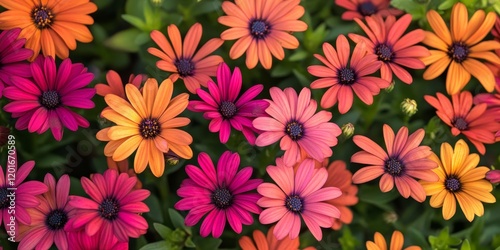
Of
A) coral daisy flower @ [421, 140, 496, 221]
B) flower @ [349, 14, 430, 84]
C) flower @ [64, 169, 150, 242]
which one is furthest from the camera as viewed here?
flower @ [349, 14, 430, 84]

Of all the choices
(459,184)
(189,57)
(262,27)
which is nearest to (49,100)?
(189,57)

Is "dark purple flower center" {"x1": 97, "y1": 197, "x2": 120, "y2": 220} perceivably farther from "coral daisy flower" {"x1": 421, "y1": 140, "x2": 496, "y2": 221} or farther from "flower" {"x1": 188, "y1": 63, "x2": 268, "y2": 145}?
"coral daisy flower" {"x1": 421, "y1": 140, "x2": 496, "y2": 221}

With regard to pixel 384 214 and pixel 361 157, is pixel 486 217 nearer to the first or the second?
pixel 384 214

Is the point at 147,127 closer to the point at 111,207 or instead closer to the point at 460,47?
the point at 111,207

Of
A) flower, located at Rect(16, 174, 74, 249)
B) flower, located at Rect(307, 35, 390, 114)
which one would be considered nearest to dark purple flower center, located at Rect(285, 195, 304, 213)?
flower, located at Rect(307, 35, 390, 114)

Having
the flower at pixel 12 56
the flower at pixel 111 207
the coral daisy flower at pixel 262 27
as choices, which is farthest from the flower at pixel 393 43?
the flower at pixel 12 56

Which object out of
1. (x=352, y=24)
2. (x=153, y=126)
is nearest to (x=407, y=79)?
(x=352, y=24)

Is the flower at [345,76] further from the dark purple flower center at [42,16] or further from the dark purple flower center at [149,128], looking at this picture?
the dark purple flower center at [42,16]
